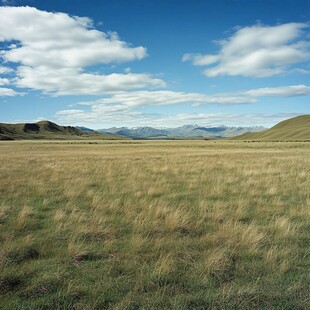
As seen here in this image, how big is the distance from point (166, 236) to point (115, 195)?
6.21m

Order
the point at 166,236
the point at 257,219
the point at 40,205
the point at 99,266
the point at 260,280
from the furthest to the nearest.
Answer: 1. the point at 40,205
2. the point at 257,219
3. the point at 166,236
4. the point at 99,266
5. the point at 260,280

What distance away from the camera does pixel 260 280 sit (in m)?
5.42

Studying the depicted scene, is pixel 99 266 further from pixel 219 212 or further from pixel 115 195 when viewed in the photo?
pixel 115 195

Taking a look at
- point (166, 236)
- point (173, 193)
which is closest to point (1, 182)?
point (173, 193)

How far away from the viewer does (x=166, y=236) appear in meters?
7.95

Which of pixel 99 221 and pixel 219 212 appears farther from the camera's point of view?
pixel 219 212

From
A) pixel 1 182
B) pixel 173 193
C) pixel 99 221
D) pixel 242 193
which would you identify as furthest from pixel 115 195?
pixel 1 182

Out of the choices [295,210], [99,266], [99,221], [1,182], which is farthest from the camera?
[1,182]

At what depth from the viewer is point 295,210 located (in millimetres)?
10508

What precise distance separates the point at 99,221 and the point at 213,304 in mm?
5051

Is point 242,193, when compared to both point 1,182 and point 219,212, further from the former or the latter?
point 1,182

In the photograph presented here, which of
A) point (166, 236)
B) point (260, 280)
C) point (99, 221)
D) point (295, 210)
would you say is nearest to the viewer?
point (260, 280)

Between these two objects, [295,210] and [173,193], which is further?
[173,193]

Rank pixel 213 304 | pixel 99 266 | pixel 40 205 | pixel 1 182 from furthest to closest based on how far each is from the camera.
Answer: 1. pixel 1 182
2. pixel 40 205
3. pixel 99 266
4. pixel 213 304
